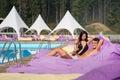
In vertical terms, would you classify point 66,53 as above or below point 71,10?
below

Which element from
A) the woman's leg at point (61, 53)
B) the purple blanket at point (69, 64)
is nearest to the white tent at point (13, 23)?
the woman's leg at point (61, 53)

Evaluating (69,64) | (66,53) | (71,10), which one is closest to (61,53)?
(66,53)

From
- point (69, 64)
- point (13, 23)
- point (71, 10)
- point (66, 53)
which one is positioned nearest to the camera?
point (69, 64)

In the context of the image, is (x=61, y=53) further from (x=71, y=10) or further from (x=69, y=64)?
(x=71, y=10)

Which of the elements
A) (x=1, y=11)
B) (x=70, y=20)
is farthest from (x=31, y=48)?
(x=1, y=11)

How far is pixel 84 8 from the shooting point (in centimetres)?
5431

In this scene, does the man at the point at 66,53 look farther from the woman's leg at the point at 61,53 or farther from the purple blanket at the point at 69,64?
the purple blanket at the point at 69,64

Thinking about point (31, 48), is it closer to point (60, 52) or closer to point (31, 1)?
point (60, 52)

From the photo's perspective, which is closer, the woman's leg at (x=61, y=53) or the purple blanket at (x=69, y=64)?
the purple blanket at (x=69, y=64)

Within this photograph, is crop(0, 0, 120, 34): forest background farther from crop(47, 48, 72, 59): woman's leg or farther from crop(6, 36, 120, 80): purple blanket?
crop(6, 36, 120, 80): purple blanket

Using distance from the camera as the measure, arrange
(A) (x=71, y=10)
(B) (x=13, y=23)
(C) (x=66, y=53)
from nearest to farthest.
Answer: (C) (x=66, y=53), (B) (x=13, y=23), (A) (x=71, y=10)

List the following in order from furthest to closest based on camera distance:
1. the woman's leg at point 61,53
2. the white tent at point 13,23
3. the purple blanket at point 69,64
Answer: the white tent at point 13,23 < the woman's leg at point 61,53 < the purple blanket at point 69,64

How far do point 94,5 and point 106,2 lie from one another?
191 cm

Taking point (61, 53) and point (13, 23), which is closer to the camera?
point (61, 53)
